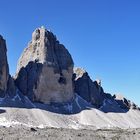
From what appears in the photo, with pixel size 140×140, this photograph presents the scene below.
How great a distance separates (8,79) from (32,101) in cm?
1412

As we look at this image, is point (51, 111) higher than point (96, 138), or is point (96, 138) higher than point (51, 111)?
point (51, 111)

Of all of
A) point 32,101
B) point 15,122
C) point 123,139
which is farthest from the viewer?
point 32,101

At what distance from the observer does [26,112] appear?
600 feet

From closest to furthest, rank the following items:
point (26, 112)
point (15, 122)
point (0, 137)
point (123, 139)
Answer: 1. point (0, 137)
2. point (123, 139)
3. point (15, 122)
4. point (26, 112)

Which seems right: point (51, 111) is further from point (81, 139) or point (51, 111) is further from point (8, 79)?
point (81, 139)

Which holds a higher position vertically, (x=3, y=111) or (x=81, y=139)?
(x=3, y=111)

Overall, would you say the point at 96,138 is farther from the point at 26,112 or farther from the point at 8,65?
the point at 8,65

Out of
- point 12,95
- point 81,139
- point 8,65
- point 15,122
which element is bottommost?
point 81,139

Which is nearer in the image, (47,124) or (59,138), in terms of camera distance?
(59,138)

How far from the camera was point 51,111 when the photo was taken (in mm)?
193375

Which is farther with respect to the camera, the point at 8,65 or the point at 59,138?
the point at 8,65

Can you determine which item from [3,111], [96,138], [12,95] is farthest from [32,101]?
[96,138]

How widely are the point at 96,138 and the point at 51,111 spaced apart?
83.3 metres

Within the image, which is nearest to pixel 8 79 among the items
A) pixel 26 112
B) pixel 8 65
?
pixel 8 65
